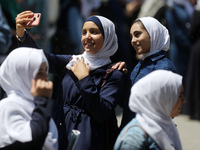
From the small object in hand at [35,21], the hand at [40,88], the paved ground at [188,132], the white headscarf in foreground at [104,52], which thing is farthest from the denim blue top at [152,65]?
the paved ground at [188,132]

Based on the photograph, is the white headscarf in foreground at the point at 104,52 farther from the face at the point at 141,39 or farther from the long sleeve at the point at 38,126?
the long sleeve at the point at 38,126

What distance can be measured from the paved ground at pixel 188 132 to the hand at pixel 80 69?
7.27 ft

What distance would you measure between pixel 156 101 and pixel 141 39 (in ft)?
3.83

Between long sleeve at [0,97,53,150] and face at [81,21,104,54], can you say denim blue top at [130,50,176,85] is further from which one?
long sleeve at [0,97,53,150]

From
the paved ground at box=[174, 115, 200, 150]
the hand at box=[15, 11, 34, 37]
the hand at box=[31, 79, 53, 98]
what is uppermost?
the hand at box=[15, 11, 34, 37]

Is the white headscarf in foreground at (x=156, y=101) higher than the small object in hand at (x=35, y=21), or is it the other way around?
the small object in hand at (x=35, y=21)

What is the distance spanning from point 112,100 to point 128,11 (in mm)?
6049

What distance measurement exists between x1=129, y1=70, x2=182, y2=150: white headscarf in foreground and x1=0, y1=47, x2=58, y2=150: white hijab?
594mm

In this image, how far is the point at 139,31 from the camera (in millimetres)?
3697

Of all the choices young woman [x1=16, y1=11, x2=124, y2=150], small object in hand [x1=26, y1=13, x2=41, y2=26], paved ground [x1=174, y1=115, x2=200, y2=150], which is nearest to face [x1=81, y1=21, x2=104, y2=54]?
young woman [x1=16, y1=11, x2=124, y2=150]

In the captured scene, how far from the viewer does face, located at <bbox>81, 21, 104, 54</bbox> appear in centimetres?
340

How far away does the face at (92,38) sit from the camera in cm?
340

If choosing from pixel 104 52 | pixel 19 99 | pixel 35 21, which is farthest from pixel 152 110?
pixel 35 21

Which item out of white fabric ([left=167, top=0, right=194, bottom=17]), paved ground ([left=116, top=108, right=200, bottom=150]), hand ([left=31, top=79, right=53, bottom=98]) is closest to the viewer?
hand ([left=31, top=79, right=53, bottom=98])
